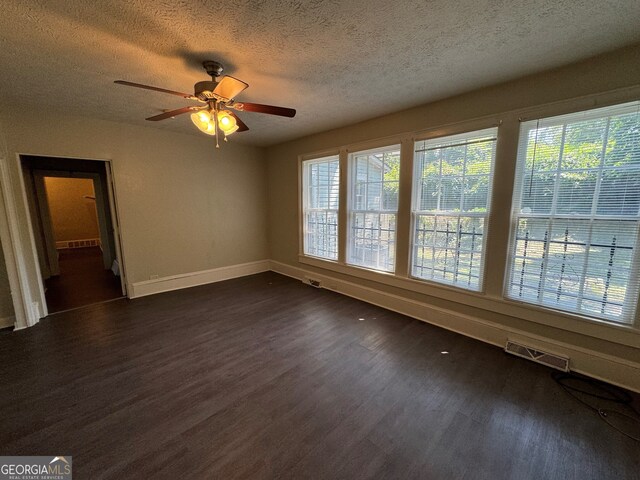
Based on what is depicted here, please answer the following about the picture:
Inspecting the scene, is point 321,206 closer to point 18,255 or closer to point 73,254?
point 18,255

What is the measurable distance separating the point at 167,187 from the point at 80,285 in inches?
96.9

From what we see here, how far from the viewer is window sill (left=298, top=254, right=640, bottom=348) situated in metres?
2.01

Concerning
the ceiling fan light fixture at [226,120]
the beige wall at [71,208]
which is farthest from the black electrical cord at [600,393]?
the beige wall at [71,208]

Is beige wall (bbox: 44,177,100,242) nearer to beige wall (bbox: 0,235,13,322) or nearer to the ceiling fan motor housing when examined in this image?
beige wall (bbox: 0,235,13,322)

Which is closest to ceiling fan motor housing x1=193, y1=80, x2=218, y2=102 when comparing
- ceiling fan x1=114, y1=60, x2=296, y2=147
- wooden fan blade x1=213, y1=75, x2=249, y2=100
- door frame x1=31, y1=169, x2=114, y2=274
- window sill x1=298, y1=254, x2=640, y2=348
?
ceiling fan x1=114, y1=60, x2=296, y2=147

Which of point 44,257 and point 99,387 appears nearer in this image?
point 99,387

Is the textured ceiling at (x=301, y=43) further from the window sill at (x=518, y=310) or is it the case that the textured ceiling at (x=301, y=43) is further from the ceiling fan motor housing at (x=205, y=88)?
the window sill at (x=518, y=310)

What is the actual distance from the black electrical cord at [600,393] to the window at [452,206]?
3.19 feet

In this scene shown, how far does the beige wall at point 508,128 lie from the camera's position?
1950mm

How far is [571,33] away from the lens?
1685mm

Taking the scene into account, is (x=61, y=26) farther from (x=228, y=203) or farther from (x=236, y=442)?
(x=228, y=203)

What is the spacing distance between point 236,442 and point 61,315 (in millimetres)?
3344

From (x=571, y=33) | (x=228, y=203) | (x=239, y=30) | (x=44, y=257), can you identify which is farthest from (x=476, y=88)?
(x=44, y=257)

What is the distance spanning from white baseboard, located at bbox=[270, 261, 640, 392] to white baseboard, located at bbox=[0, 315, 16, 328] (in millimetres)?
4043
